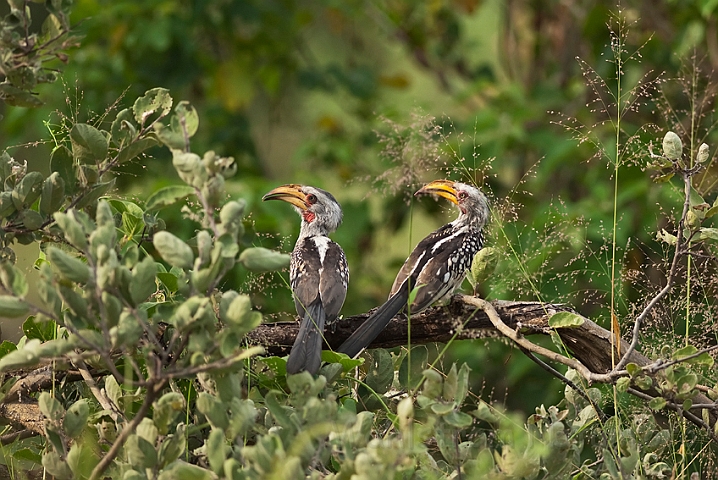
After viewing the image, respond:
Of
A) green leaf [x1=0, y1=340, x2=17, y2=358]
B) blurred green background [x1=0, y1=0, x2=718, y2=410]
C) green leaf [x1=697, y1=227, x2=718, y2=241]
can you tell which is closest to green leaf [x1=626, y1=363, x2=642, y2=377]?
green leaf [x1=697, y1=227, x2=718, y2=241]

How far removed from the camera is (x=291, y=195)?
433cm

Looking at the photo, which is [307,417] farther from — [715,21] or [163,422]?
[715,21]

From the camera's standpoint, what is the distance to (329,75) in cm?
677

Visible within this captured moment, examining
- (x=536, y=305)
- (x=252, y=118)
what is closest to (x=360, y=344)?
(x=536, y=305)

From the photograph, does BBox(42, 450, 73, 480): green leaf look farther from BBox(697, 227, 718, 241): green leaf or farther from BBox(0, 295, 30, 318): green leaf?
BBox(697, 227, 718, 241): green leaf

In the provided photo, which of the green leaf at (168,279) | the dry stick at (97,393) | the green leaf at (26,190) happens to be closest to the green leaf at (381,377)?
the green leaf at (168,279)

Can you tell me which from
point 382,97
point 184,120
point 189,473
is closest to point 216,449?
point 189,473

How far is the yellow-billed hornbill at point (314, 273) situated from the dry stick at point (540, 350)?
1.65 ft

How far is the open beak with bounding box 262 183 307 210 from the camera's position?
4.30 metres

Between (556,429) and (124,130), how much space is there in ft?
4.16

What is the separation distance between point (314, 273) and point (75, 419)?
1.61 meters

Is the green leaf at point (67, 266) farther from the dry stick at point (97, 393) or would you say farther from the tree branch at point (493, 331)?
the tree branch at point (493, 331)

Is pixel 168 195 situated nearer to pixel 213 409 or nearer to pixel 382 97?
pixel 213 409

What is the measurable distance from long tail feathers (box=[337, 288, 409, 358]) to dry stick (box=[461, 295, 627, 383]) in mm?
256
